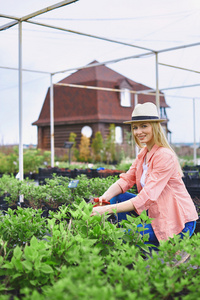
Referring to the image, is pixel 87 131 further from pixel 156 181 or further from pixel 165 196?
pixel 156 181

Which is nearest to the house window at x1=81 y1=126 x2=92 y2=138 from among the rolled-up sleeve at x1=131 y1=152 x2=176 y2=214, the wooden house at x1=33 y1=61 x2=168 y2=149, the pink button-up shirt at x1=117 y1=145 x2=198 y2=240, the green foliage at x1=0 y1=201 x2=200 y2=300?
the wooden house at x1=33 y1=61 x2=168 y2=149

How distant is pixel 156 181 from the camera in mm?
2584

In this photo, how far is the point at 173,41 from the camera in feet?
25.1

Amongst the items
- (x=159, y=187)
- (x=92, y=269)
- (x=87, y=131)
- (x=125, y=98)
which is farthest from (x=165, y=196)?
(x=125, y=98)

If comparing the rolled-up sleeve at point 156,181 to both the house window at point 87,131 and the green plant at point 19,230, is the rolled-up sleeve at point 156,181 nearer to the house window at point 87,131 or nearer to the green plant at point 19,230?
the green plant at point 19,230

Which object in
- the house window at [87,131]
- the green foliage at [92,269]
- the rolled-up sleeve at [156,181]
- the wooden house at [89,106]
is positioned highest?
the wooden house at [89,106]

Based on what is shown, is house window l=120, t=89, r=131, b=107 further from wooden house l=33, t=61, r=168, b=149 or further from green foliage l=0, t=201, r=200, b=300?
green foliage l=0, t=201, r=200, b=300

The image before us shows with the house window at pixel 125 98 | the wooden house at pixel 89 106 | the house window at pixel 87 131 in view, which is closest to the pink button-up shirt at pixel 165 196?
the wooden house at pixel 89 106

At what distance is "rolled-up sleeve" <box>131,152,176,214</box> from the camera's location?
8.21 ft

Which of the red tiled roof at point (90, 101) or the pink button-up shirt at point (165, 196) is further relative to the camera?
the red tiled roof at point (90, 101)

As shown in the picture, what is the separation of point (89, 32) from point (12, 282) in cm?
524

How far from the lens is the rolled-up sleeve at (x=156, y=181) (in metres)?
2.50

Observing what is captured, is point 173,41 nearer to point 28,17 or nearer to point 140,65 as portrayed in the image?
point 28,17

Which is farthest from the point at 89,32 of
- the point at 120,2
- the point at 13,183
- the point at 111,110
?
the point at 111,110
